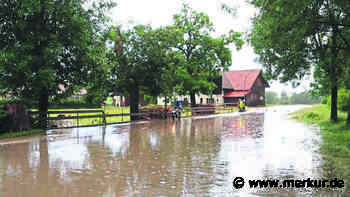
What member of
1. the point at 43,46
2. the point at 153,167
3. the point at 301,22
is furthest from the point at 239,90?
the point at 153,167

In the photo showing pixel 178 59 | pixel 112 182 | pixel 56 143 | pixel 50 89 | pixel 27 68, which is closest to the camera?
pixel 112 182

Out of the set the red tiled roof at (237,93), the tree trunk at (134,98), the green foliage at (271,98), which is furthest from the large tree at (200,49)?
the green foliage at (271,98)

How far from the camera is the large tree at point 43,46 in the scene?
637 inches

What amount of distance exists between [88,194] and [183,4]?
35.7 m

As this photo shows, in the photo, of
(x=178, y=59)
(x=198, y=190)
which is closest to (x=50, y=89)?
(x=178, y=59)

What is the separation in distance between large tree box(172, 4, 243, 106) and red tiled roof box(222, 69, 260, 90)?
92.8 feet

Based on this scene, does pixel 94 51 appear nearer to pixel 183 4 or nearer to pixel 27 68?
pixel 27 68

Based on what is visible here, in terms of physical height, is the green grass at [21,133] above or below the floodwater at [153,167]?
above

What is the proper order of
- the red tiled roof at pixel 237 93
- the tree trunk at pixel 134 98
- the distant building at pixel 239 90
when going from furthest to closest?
the distant building at pixel 239 90 → the red tiled roof at pixel 237 93 → the tree trunk at pixel 134 98

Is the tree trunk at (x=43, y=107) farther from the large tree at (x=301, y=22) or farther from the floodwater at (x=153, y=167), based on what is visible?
the large tree at (x=301, y=22)

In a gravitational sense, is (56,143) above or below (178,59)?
below

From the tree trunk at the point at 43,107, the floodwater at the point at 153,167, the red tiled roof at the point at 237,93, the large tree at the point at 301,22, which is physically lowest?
the floodwater at the point at 153,167

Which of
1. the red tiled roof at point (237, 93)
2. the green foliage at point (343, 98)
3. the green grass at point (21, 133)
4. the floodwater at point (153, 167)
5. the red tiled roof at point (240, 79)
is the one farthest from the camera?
the red tiled roof at point (240, 79)

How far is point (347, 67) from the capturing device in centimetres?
1605
